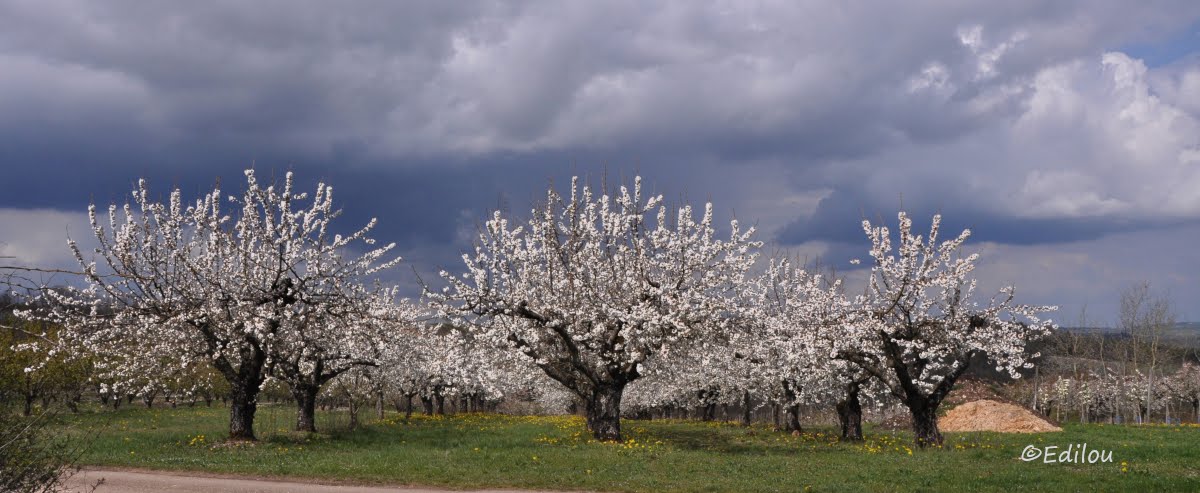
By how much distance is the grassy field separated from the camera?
1822 cm

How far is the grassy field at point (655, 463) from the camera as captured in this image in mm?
18219

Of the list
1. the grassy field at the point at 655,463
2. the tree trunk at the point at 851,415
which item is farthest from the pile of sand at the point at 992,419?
the tree trunk at the point at 851,415

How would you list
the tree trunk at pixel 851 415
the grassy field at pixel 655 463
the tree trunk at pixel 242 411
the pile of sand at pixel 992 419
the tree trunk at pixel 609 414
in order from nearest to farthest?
1. the grassy field at pixel 655 463
2. the tree trunk at pixel 242 411
3. the tree trunk at pixel 609 414
4. the tree trunk at pixel 851 415
5. the pile of sand at pixel 992 419

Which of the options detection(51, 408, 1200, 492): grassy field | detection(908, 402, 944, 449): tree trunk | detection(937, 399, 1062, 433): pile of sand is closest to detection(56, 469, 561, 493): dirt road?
detection(51, 408, 1200, 492): grassy field

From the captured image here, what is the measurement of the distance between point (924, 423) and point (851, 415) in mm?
5046

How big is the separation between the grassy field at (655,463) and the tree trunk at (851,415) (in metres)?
0.95

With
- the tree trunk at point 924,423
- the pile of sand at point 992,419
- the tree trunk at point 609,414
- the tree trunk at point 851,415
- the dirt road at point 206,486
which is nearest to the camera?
the dirt road at point 206,486

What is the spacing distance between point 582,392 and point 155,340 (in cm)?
1620

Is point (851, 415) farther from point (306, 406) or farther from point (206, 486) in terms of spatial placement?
point (206, 486)

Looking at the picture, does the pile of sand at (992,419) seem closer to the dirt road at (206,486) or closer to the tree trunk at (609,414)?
the tree trunk at (609,414)

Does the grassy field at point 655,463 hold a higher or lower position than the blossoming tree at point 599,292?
lower

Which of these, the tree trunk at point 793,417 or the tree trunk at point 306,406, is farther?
the tree trunk at point 793,417

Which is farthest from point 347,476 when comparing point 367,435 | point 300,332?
point 367,435

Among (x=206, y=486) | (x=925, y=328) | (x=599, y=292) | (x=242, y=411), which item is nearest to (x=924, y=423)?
(x=925, y=328)
